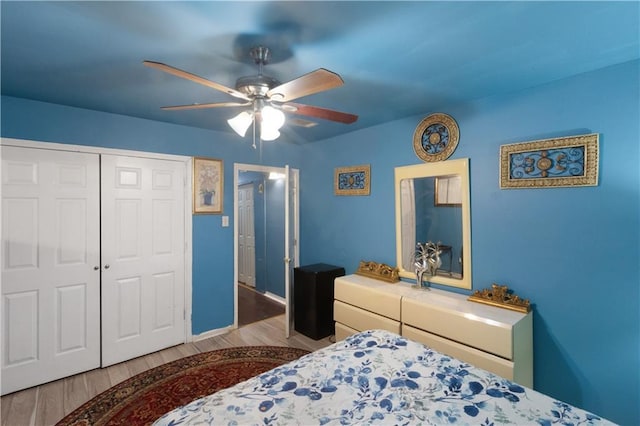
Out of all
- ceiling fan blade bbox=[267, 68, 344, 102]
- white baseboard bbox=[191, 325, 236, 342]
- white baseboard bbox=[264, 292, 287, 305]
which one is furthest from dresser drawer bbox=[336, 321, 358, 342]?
ceiling fan blade bbox=[267, 68, 344, 102]

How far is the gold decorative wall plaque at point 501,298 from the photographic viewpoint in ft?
7.13

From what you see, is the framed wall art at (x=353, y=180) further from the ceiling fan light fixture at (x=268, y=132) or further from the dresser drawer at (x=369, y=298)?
the ceiling fan light fixture at (x=268, y=132)

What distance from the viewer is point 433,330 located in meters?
2.33

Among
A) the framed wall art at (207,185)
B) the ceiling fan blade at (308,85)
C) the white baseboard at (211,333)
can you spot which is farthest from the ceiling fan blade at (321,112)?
the white baseboard at (211,333)

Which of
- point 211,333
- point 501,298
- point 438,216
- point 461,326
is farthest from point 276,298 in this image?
point 501,298

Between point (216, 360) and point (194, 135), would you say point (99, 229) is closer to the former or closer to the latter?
point (194, 135)

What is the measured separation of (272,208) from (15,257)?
3002 mm

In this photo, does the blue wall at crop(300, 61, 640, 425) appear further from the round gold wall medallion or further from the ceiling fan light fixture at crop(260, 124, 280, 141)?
the ceiling fan light fixture at crop(260, 124, 280, 141)

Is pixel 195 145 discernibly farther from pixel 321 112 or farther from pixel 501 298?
pixel 501 298

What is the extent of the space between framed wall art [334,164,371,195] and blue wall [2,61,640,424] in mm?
115

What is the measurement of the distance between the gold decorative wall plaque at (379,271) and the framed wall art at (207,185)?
1748mm

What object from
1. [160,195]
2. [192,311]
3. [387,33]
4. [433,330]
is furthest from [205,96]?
[433,330]

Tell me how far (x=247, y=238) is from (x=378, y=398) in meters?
4.48

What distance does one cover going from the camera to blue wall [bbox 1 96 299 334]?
2.49 meters
